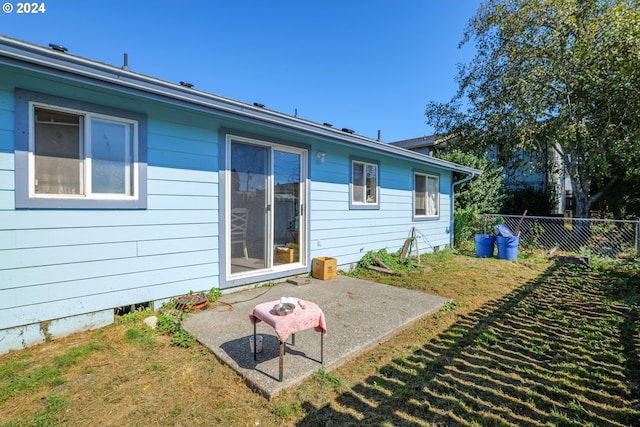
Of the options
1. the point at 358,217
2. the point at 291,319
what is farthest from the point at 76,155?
the point at 358,217

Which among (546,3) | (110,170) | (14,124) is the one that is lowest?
(110,170)

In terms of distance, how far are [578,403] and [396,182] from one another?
5.48 m

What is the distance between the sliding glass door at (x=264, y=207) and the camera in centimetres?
430

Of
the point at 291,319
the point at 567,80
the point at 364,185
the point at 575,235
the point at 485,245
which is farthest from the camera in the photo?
the point at 567,80

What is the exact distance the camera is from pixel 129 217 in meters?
3.30

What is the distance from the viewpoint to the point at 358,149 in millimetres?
5828

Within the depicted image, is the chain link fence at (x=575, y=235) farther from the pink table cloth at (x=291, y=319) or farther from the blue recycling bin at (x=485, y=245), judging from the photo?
the pink table cloth at (x=291, y=319)

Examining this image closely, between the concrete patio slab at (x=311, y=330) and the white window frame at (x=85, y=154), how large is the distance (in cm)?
162

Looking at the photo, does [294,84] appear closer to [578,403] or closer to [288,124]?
[288,124]

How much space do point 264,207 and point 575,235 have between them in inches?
405

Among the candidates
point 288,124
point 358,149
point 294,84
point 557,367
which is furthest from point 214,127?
point 294,84

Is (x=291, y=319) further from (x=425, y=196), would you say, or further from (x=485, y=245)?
(x=485, y=245)

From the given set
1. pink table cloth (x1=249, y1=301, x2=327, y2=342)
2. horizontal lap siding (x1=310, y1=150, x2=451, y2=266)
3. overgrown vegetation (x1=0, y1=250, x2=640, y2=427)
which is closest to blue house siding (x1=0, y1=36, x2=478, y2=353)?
horizontal lap siding (x1=310, y1=150, x2=451, y2=266)

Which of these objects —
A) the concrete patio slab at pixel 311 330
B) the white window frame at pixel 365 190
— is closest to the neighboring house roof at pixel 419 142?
the white window frame at pixel 365 190
